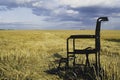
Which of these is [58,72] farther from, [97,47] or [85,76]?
[97,47]

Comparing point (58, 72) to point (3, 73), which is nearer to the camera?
point (3, 73)

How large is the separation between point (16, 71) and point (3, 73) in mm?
470

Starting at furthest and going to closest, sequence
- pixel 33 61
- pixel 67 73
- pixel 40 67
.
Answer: pixel 33 61 < pixel 40 67 < pixel 67 73

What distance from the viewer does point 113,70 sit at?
12320 millimetres

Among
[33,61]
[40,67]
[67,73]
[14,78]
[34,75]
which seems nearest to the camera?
[14,78]

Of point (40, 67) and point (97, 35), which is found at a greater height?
point (97, 35)

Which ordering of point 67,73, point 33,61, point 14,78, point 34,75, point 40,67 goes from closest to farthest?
1. point 14,78
2. point 34,75
3. point 67,73
4. point 40,67
5. point 33,61

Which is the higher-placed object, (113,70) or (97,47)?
(97,47)

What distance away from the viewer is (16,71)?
12.2 metres

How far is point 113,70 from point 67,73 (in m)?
1.83

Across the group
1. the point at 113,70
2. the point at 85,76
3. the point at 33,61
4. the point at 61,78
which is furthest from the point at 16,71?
the point at 33,61

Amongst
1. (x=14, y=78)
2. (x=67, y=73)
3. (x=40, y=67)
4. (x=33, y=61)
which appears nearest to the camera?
(x=14, y=78)

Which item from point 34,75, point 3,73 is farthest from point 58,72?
point 3,73

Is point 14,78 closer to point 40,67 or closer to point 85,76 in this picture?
point 85,76
